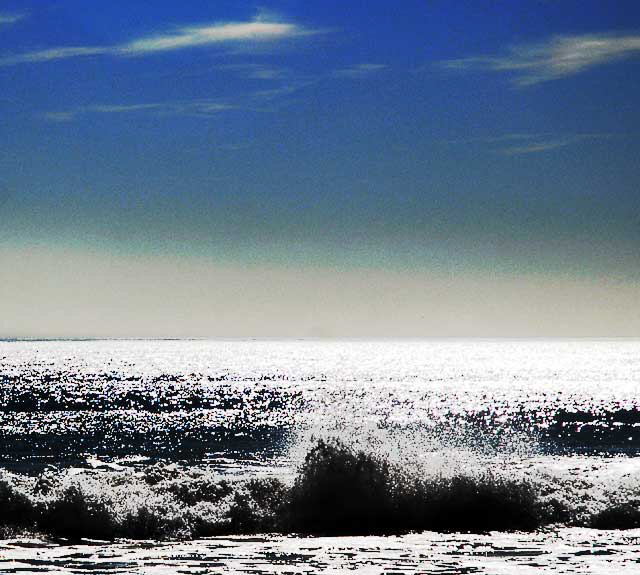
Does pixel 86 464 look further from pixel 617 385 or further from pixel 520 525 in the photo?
pixel 617 385

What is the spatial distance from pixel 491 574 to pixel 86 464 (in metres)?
29.1

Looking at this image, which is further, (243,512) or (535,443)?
(535,443)

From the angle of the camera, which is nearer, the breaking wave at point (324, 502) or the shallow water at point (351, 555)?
the shallow water at point (351, 555)

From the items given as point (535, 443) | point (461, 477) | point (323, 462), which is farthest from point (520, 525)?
point (535, 443)

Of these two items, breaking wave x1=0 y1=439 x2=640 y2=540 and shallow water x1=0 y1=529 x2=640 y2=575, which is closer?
shallow water x1=0 y1=529 x2=640 y2=575

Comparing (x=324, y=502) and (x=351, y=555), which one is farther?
(x=324, y=502)

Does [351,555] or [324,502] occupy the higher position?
[324,502]

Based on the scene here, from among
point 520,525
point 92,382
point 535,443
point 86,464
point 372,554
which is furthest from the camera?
point 92,382

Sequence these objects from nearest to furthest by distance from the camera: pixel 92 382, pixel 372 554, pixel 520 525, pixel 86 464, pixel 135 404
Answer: pixel 372 554
pixel 520 525
pixel 86 464
pixel 135 404
pixel 92 382

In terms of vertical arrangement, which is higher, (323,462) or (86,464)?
(323,462)

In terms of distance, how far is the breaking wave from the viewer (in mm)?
20062

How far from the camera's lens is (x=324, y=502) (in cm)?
2192

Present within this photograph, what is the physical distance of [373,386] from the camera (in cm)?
12431

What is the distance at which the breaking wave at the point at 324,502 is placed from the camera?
20.1 m
